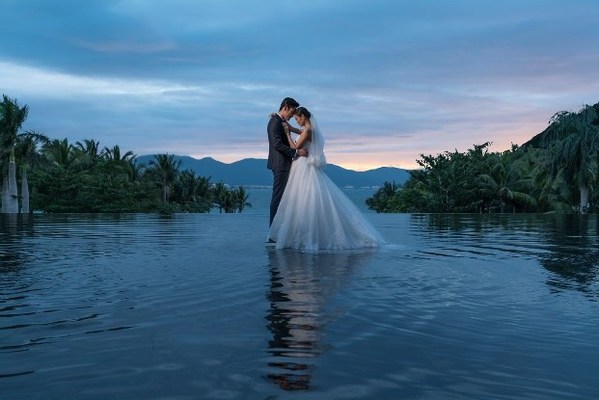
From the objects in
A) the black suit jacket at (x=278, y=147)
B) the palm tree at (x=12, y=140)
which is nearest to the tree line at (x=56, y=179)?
the palm tree at (x=12, y=140)

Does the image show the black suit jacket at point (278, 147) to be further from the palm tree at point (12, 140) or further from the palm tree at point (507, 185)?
the palm tree at point (507, 185)

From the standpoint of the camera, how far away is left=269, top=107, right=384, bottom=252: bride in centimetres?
923

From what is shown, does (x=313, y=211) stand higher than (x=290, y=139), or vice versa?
(x=290, y=139)

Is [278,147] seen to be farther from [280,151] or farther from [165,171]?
[165,171]

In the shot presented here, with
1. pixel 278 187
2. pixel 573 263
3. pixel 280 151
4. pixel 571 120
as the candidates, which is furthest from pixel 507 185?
pixel 573 263

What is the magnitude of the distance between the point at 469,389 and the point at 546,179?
41980mm

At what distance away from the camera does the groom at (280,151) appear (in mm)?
9883

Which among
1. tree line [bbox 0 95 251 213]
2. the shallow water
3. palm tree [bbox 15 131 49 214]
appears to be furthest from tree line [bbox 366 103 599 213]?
the shallow water

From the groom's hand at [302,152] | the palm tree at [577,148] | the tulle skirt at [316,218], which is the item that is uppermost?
the palm tree at [577,148]

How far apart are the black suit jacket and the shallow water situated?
3028mm

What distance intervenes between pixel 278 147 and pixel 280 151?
0.08 metres

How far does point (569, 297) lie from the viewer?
499 centimetres

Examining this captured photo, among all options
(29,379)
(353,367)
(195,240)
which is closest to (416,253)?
(195,240)

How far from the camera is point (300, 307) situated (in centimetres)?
443
